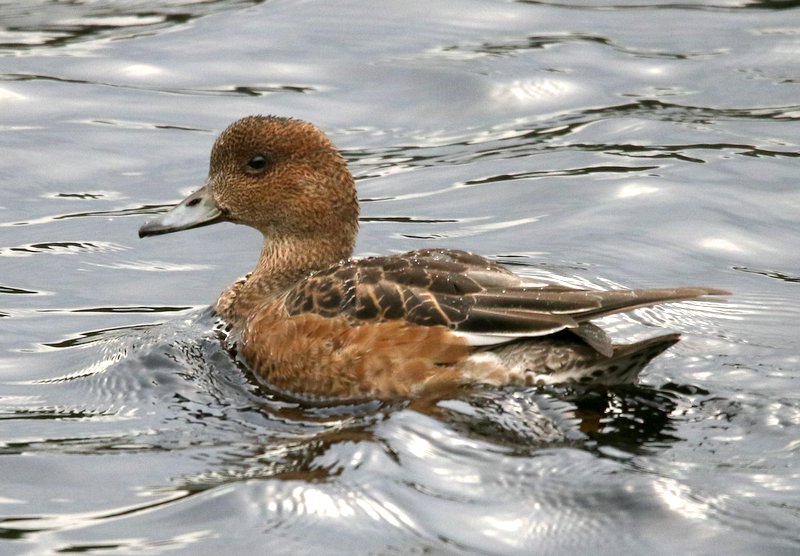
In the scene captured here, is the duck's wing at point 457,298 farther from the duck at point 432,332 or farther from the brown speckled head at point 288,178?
the brown speckled head at point 288,178

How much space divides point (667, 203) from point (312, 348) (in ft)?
12.9

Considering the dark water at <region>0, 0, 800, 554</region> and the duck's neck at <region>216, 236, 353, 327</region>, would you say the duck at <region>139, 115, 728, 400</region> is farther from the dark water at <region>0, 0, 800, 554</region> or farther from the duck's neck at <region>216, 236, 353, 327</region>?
the duck's neck at <region>216, 236, 353, 327</region>

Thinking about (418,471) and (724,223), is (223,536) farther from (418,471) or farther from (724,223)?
A: (724,223)

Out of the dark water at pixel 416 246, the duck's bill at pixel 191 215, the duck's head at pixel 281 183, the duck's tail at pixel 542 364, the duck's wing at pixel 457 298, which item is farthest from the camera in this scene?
the duck's bill at pixel 191 215

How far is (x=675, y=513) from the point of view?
5.54 meters

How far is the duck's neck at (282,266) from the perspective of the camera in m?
8.06

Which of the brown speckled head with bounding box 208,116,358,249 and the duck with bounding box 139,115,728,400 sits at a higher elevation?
the brown speckled head with bounding box 208,116,358,249

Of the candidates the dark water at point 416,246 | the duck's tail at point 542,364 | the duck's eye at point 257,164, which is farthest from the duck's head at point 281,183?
the duck's tail at point 542,364

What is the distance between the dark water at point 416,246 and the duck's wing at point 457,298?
36 centimetres

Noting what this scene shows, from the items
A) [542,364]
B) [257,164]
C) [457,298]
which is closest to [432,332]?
[457,298]

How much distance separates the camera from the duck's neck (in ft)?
26.4

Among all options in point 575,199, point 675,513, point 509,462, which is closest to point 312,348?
point 509,462

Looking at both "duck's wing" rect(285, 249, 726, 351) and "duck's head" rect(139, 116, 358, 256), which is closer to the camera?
"duck's wing" rect(285, 249, 726, 351)

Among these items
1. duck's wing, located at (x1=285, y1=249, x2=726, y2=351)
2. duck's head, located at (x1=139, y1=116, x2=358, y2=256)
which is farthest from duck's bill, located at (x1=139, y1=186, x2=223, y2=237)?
duck's wing, located at (x1=285, y1=249, x2=726, y2=351)
